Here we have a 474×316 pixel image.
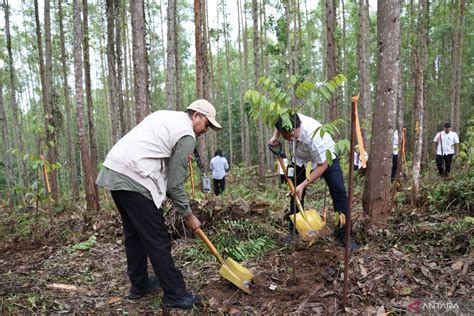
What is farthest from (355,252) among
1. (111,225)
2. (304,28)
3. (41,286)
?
(304,28)

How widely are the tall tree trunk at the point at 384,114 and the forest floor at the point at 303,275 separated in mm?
289

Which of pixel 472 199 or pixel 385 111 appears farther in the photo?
pixel 472 199

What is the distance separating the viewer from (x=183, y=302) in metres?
2.75

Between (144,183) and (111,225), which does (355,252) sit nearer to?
(144,183)

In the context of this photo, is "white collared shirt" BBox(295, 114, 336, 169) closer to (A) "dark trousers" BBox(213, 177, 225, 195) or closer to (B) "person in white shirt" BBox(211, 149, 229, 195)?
(B) "person in white shirt" BBox(211, 149, 229, 195)

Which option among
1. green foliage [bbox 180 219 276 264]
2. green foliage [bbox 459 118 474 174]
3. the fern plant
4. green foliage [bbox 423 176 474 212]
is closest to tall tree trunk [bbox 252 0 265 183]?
green foliage [bbox 459 118 474 174]

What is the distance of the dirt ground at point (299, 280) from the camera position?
2641mm

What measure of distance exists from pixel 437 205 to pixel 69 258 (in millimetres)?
4703

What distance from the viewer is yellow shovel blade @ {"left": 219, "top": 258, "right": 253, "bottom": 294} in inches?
113

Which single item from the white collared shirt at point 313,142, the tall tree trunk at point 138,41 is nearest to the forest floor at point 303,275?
the white collared shirt at point 313,142

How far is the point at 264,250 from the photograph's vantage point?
3.73 meters

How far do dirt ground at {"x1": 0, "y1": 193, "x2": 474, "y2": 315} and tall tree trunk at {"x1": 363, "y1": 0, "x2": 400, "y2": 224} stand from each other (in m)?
0.30

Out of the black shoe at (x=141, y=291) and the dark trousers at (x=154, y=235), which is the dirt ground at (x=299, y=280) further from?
the dark trousers at (x=154, y=235)

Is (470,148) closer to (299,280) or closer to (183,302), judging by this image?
(299,280)
